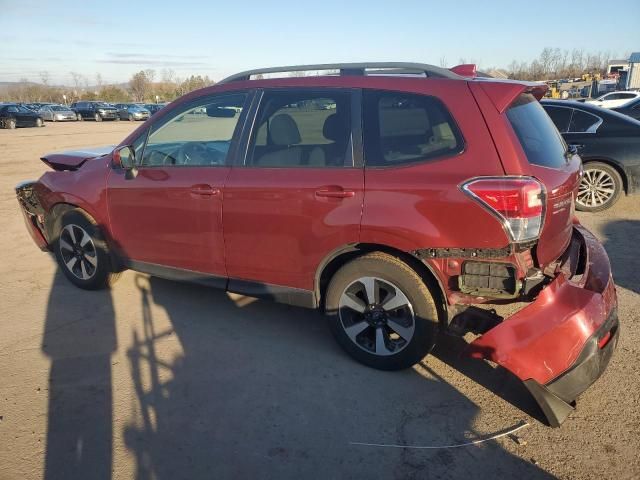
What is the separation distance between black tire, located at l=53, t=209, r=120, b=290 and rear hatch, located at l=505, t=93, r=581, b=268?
11.7 ft

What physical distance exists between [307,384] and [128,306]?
6.72 ft

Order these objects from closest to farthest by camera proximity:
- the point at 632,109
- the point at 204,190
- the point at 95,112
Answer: the point at 204,190
the point at 632,109
the point at 95,112

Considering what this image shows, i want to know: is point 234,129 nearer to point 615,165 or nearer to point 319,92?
point 319,92

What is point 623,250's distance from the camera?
5.50m

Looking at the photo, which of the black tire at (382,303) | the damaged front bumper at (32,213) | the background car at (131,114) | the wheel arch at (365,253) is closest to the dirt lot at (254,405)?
the black tire at (382,303)

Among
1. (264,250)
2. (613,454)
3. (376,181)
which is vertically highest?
(376,181)

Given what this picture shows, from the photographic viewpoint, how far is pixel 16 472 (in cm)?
247

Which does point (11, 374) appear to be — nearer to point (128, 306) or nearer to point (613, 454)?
→ point (128, 306)

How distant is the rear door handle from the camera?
120 inches

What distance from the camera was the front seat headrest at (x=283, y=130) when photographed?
3451mm

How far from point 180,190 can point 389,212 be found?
5.56 feet

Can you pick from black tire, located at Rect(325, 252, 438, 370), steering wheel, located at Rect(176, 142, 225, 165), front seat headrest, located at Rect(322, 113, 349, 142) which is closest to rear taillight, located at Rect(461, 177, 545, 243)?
black tire, located at Rect(325, 252, 438, 370)

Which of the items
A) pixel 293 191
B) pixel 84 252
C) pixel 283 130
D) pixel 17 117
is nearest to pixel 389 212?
pixel 293 191

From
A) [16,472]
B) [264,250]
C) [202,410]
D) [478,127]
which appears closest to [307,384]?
[202,410]
